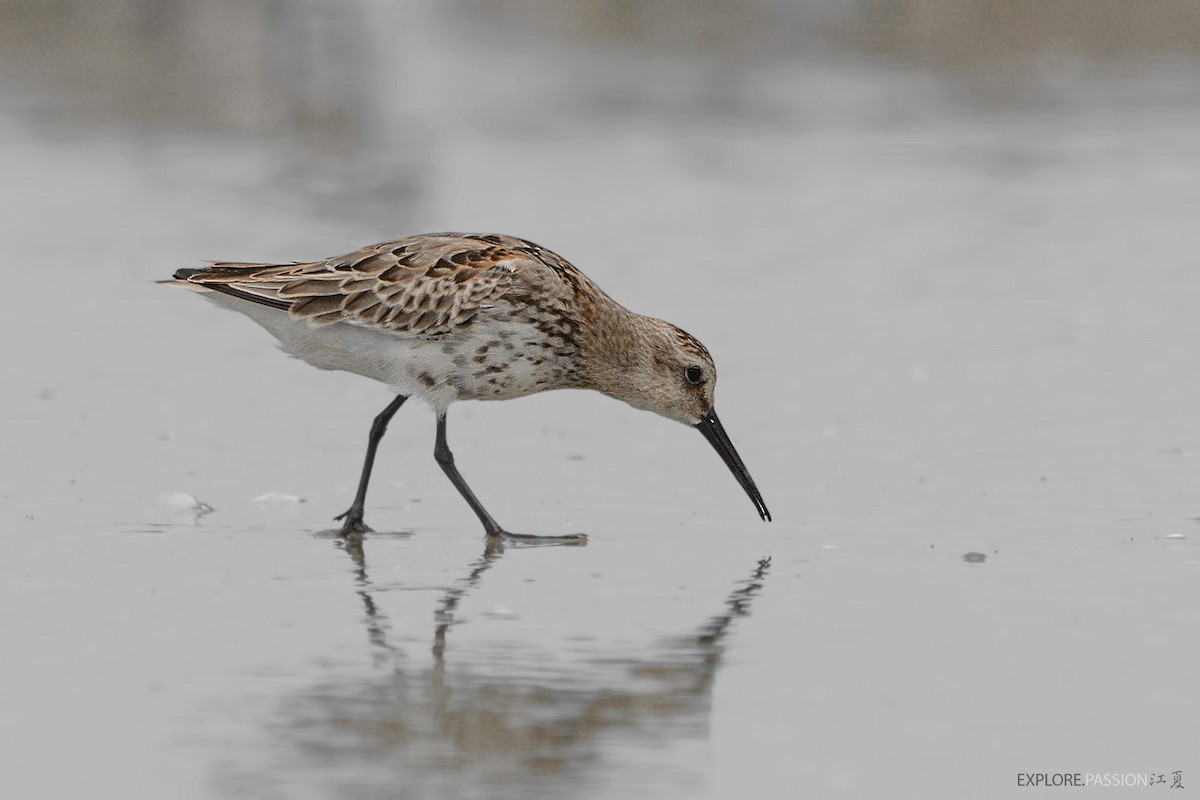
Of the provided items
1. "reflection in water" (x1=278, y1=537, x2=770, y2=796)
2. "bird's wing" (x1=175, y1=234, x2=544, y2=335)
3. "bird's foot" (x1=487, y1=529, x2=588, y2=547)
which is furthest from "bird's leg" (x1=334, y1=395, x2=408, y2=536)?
"reflection in water" (x1=278, y1=537, x2=770, y2=796)

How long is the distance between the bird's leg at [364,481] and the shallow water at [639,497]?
6.5 inches

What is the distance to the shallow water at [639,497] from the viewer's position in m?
6.52

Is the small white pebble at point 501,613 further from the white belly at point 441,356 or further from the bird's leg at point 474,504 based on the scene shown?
the white belly at point 441,356

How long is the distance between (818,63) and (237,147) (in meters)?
9.17

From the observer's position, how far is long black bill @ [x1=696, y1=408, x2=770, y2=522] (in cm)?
973

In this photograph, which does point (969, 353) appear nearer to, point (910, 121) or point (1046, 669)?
point (1046, 669)

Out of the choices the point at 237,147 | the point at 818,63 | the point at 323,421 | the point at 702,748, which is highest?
the point at 818,63

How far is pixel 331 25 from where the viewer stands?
29484mm

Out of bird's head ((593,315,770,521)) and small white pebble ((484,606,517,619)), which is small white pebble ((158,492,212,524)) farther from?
small white pebble ((484,606,517,619))

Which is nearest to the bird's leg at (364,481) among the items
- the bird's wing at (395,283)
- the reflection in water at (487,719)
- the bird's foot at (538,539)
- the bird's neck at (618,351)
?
the bird's wing at (395,283)

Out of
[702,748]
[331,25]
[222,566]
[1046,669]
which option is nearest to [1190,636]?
[1046,669]

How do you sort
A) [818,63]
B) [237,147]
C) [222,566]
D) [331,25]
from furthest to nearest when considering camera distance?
[331,25] → [818,63] → [237,147] → [222,566]

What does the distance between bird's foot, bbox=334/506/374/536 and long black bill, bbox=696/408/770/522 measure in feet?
5.88

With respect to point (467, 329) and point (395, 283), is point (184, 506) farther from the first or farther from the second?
point (467, 329)
